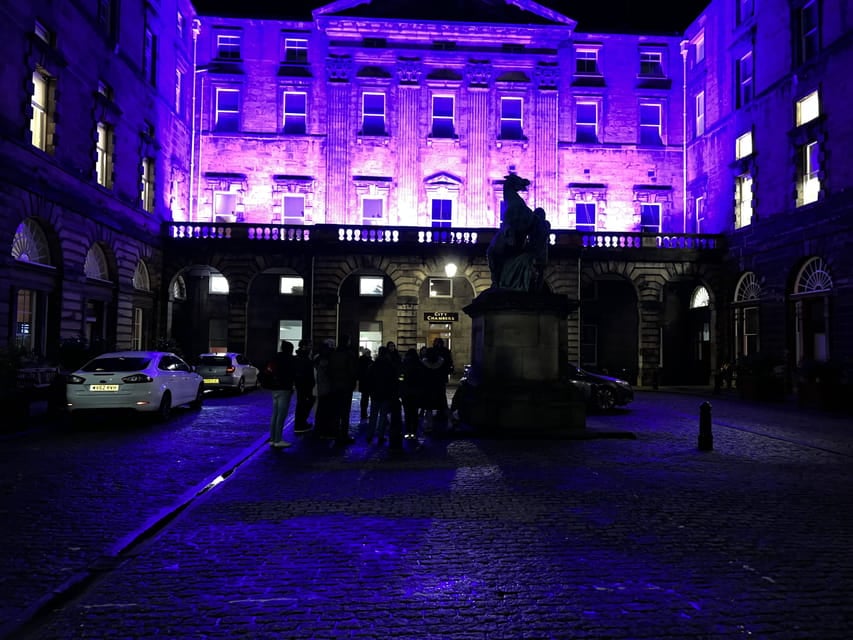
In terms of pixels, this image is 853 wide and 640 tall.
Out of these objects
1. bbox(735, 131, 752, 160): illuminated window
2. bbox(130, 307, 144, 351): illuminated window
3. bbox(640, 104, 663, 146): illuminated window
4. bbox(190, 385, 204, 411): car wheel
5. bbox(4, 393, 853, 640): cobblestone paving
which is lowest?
bbox(4, 393, 853, 640): cobblestone paving

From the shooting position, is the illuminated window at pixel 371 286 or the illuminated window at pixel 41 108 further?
the illuminated window at pixel 371 286

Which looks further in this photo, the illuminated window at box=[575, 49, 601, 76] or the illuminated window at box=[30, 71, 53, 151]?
the illuminated window at box=[575, 49, 601, 76]

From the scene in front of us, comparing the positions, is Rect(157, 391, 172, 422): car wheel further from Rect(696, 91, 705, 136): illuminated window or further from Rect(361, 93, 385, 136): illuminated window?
Rect(696, 91, 705, 136): illuminated window

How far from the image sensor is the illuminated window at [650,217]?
3647 cm

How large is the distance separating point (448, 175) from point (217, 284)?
1352cm

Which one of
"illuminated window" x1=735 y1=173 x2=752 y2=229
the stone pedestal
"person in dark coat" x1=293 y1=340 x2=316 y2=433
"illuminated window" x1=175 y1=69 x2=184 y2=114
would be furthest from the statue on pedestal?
"illuminated window" x1=175 y1=69 x2=184 y2=114

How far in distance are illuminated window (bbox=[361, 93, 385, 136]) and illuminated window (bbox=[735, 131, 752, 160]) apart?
17.6m

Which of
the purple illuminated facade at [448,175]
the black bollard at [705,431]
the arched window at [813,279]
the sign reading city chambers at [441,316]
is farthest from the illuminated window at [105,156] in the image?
Result: the arched window at [813,279]

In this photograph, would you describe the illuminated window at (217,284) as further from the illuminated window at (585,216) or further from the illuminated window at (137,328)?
the illuminated window at (585,216)

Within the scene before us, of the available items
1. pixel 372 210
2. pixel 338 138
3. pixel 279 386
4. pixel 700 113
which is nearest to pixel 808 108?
pixel 700 113

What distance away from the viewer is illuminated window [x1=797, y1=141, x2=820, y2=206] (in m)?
25.9

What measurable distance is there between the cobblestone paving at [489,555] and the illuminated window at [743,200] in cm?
2443

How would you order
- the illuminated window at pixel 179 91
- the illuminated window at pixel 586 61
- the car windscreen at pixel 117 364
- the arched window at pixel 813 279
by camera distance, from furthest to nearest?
the illuminated window at pixel 586 61, the illuminated window at pixel 179 91, the arched window at pixel 813 279, the car windscreen at pixel 117 364

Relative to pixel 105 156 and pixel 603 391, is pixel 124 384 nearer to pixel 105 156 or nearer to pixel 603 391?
pixel 603 391
